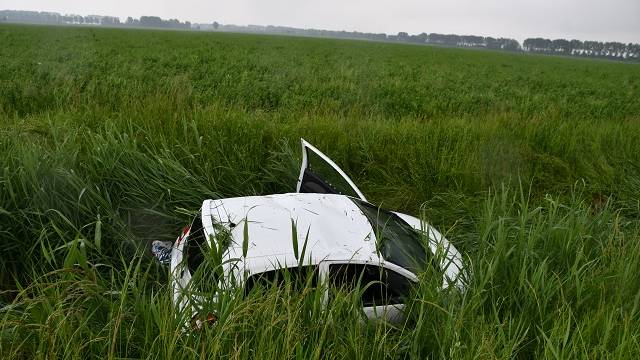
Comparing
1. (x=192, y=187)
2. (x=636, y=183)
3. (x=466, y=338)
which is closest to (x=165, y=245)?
(x=192, y=187)

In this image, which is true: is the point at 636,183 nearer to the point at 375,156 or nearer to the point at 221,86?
the point at 375,156

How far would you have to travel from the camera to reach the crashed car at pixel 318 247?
3014 mm

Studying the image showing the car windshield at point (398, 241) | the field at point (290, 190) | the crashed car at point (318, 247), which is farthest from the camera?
the car windshield at point (398, 241)

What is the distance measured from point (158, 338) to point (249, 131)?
13.4ft

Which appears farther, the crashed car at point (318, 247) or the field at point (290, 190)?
the crashed car at point (318, 247)

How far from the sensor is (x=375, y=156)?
6.87 m

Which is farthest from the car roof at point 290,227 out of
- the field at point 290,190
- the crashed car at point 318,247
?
the field at point 290,190

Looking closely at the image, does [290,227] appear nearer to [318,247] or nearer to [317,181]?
[318,247]

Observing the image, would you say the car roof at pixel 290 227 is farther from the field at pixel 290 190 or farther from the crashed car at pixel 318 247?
the field at pixel 290 190

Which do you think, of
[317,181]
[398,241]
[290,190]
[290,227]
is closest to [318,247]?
A: [290,227]

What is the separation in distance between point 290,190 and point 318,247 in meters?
2.56

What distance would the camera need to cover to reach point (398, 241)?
148 inches

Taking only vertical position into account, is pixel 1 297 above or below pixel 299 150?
below

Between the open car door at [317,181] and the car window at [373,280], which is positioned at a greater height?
the open car door at [317,181]
